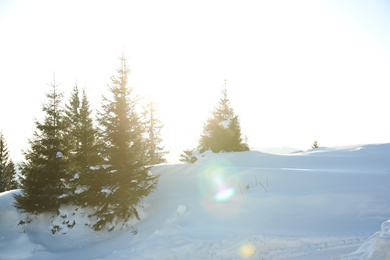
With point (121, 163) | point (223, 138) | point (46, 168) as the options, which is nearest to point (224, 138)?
point (223, 138)

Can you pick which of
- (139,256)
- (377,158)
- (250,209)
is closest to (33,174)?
(139,256)

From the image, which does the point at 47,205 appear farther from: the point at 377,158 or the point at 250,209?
the point at 377,158

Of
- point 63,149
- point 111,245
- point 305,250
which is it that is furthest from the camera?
point 63,149

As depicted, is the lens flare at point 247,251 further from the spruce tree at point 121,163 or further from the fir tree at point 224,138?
the fir tree at point 224,138

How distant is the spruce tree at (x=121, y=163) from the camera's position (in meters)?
8.50

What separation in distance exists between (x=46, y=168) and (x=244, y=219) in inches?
362

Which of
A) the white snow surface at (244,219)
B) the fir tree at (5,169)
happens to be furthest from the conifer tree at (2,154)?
the white snow surface at (244,219)

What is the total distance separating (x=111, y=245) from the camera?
7.47 metres

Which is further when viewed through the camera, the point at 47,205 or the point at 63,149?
the point at 63,149

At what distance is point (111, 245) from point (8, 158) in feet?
120

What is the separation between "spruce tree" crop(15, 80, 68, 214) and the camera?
9.71m

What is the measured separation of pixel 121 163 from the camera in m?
8.96

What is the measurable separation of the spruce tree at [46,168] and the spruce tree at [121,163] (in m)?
2.48

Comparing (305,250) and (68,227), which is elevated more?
(305,250)
